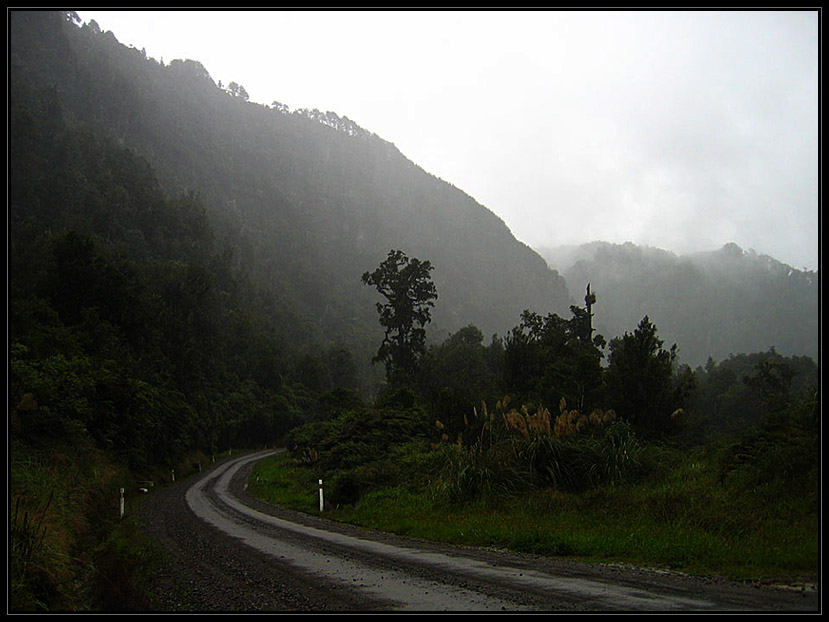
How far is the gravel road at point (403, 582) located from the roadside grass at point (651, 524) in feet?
1.96

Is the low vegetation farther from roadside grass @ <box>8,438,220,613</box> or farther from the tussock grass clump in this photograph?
roadside grass @ <box>8,438,220,613</box>

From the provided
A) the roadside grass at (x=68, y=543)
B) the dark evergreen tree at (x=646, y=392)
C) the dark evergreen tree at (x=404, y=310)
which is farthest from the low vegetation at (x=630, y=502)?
the dark evergreen tree at (x=404, y=310)

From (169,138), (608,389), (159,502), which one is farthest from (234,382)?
(169,138)

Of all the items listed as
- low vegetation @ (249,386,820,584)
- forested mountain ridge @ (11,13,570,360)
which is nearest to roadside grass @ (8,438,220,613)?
low vegetation @ (249,386,820,584)

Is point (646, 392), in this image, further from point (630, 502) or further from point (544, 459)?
point (630, 502)

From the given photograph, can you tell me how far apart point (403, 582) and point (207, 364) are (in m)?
68.3

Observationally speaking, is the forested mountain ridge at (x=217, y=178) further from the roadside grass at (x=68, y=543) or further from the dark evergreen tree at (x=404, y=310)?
the roadside grass at (x=68, y=543)

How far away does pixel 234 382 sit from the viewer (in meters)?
79.6

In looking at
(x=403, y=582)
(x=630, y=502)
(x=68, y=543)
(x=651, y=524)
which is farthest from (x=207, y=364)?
(x=403, y=582)

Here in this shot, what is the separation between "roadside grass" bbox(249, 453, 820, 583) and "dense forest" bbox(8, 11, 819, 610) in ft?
2.93

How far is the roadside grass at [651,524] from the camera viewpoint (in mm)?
6805

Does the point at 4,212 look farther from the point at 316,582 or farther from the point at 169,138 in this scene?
the point at 169,138

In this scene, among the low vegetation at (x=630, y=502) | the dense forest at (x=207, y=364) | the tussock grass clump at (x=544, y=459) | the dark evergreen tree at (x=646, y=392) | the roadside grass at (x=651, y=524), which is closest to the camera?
the roadside grass at (x=651, y=524)

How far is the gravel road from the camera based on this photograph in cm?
533
